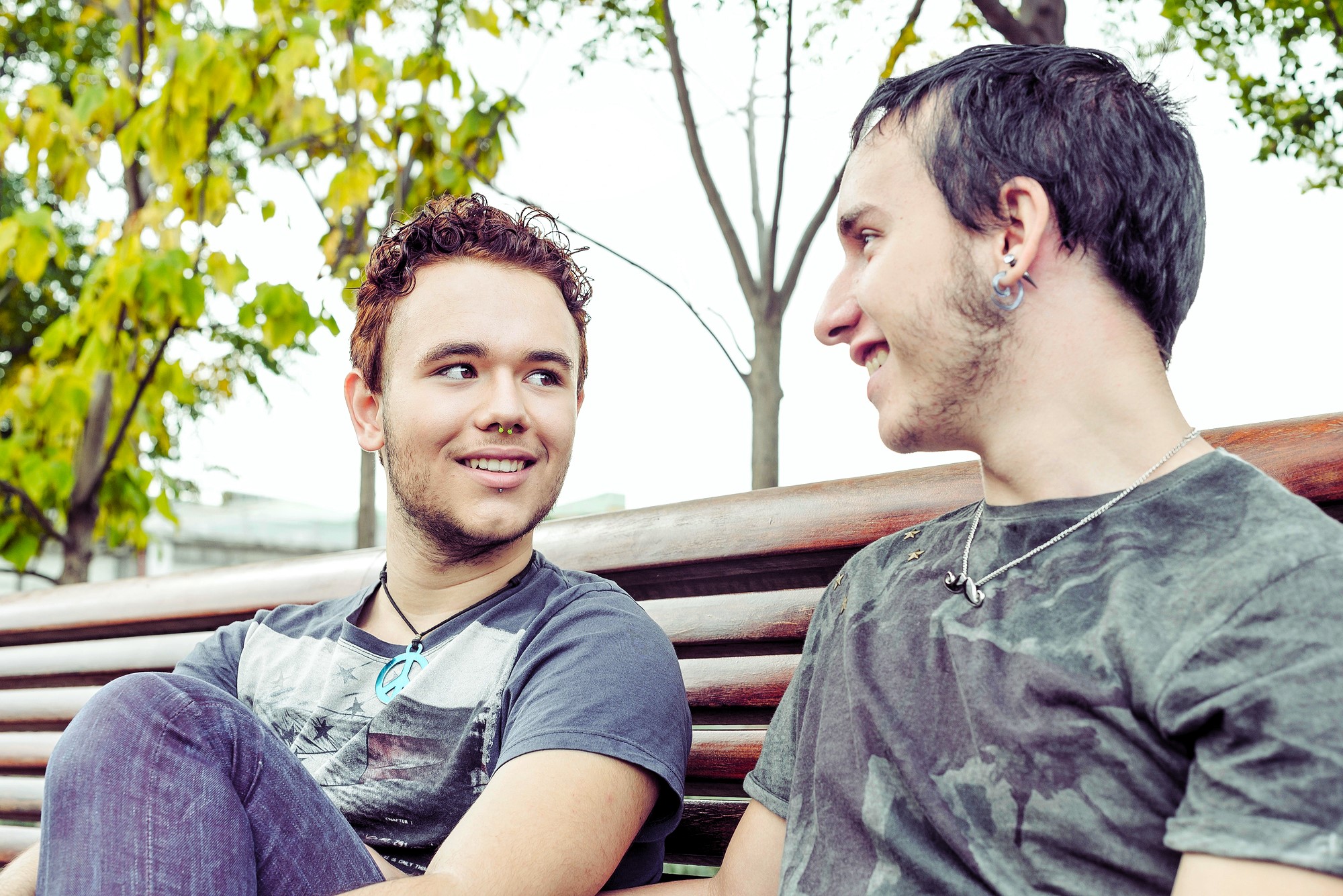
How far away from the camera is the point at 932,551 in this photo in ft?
4.99

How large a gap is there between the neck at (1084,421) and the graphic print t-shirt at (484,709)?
674 mm

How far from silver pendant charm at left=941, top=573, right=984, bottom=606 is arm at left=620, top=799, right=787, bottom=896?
1.51 ft

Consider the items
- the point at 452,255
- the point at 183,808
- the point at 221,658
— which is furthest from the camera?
the point at 221,658

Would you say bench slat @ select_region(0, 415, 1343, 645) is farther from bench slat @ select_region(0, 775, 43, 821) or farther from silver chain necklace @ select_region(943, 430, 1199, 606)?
bench slat @ select_region(0, 775, 43, 821)

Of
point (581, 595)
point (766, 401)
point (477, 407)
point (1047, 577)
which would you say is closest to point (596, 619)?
point (581, 595)

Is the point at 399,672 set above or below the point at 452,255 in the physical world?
below

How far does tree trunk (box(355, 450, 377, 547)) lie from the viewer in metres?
5.46

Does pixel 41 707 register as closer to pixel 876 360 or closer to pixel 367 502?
pixel 367 502

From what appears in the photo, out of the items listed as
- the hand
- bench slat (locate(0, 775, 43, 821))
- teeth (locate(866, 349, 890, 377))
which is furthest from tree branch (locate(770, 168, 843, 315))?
bench slat (locate(0, 775, 43, 821))

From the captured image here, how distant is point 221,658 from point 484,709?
77 cm

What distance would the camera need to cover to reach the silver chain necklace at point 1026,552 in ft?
4.20

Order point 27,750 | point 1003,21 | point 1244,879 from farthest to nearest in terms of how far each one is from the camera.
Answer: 1. point 27,750
2. point 1003,21
3. point 1244,879

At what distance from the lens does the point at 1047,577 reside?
4.16ft

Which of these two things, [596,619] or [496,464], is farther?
[496,464]
